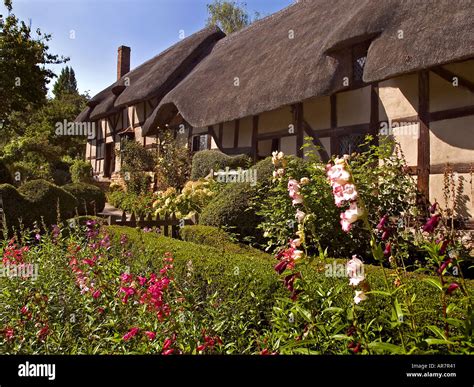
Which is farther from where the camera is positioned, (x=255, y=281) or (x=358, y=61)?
(x=358, y=61)

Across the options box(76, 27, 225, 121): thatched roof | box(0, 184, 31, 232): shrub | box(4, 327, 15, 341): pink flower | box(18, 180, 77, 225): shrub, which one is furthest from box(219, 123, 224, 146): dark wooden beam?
box(4, 327, 15, 341): pink flower

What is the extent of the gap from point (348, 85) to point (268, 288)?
632 cm

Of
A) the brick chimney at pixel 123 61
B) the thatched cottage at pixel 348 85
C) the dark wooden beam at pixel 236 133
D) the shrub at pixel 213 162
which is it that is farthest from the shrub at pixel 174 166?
the brick chimney at pixel 123 61

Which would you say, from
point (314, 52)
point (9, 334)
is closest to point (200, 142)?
point (314, 52)

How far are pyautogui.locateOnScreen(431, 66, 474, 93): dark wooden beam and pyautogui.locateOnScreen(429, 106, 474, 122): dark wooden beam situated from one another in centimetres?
30

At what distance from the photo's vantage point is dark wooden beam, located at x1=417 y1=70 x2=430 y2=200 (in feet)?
23.7

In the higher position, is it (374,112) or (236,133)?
(236,133)

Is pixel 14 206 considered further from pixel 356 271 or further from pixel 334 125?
pixel 356 271

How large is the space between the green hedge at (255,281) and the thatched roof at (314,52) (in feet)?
14.3

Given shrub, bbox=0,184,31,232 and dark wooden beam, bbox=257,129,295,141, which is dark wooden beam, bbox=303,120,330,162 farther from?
shrub, bbox=0,184,31,232

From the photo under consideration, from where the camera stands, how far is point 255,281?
322cm

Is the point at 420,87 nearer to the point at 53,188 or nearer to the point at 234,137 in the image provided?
the point at 234,137

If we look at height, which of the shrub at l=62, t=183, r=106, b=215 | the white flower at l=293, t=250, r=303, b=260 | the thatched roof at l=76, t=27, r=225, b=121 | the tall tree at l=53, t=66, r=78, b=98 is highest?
the tall tree at l=53, t=66, r=78, b=98
